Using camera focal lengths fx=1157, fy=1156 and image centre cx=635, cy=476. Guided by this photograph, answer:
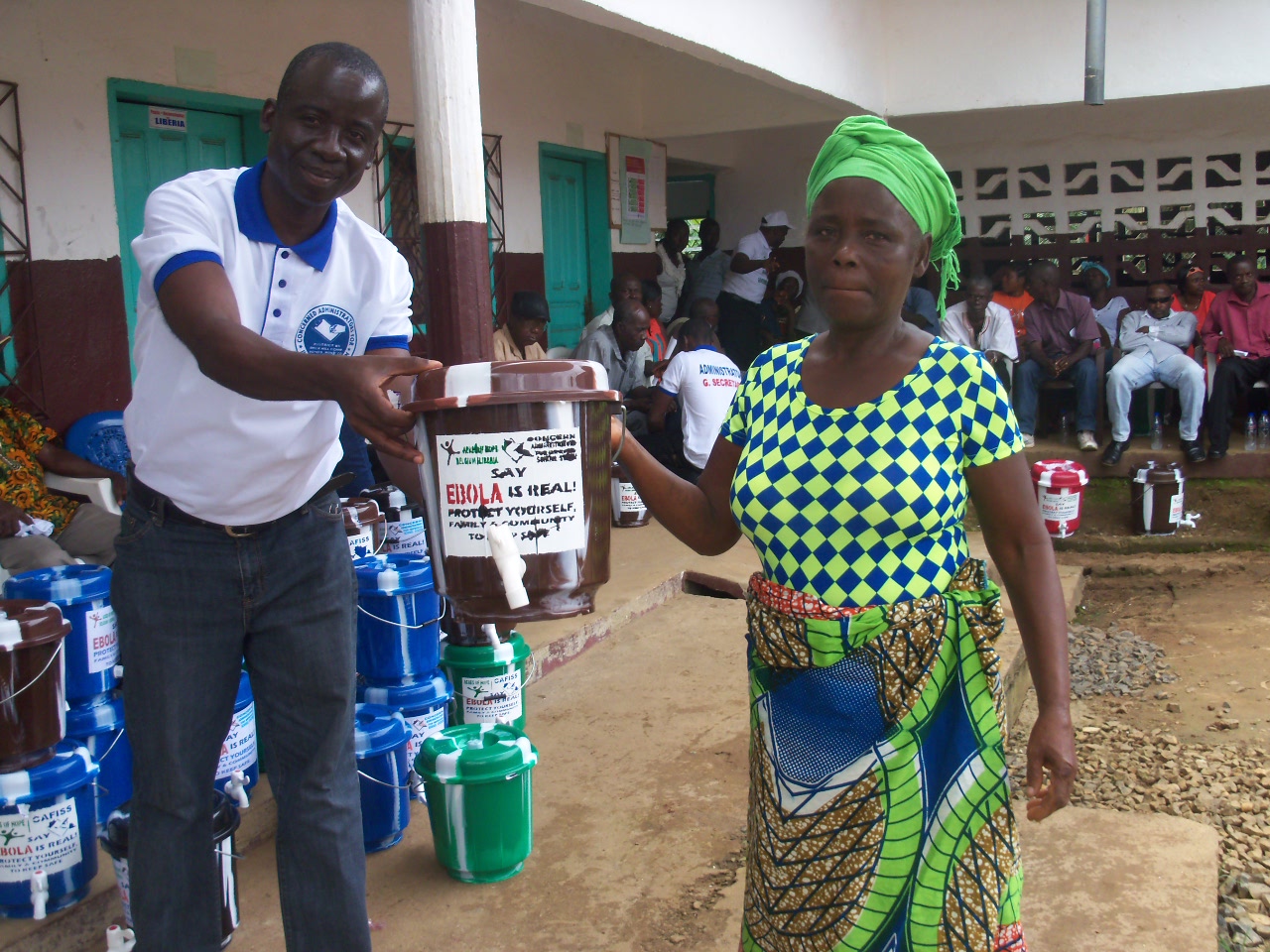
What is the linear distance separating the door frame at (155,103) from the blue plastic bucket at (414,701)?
220 centimetres

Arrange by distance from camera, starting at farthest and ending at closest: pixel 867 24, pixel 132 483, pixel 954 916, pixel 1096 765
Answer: pixel 867 24
pixel 1096 765
pixel 132 483
pixel 954 916

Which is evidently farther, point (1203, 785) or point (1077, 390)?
point (1077, 390)

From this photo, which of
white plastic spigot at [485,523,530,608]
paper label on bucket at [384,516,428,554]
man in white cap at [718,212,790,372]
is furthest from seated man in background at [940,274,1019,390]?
white plastic spigot at [485,523,530,608]

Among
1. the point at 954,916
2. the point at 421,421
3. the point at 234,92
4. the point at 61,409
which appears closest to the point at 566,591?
the point at 421,421

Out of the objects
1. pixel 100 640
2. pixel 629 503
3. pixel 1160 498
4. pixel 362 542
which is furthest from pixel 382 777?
pixel 1160 498

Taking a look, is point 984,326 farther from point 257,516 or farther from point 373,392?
point 373,392

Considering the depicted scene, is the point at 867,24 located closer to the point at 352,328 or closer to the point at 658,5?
the point at 658,5

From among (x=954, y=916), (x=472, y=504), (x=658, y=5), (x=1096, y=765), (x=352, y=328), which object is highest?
(x=658, y=5)

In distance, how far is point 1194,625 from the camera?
667 centimetres

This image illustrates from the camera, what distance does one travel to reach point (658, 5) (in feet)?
19.3

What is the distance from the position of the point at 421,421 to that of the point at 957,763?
98 cm

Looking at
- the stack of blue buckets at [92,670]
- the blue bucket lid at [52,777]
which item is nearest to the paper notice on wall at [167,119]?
the stack of blue buckets at [92,670]

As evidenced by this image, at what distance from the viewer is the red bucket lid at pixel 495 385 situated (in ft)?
5.69

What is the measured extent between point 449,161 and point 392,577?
4.50ft
